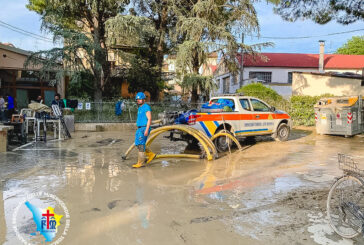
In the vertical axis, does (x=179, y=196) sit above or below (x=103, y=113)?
below

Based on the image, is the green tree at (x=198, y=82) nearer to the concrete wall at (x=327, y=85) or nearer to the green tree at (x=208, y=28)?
the green tree at (x=208, y=28)

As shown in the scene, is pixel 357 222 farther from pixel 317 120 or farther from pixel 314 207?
pixel 317 120

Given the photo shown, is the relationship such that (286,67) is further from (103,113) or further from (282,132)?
(282,132)

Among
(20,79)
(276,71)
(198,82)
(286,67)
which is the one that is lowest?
(198,82)

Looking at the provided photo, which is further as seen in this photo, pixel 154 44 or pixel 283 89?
pixel 283 89

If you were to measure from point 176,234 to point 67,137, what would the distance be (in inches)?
436

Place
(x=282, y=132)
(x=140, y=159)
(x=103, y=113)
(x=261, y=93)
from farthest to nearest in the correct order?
1. (x=261, y=93)
2. (x=103, y=113)
3. (x=282, y=132)
4. (x=140, y=159)

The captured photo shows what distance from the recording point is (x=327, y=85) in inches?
963

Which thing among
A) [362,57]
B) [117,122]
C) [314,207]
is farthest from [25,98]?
[362,57]

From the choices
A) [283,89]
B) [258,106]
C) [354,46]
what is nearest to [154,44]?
[258,106]

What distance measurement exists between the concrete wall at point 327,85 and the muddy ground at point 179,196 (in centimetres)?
1563

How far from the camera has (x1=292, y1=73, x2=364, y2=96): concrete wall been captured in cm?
2359

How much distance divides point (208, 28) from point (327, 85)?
10849 mm

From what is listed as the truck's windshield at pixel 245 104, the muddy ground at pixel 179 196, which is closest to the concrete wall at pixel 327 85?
the truck's windshield at pixel 245 104
